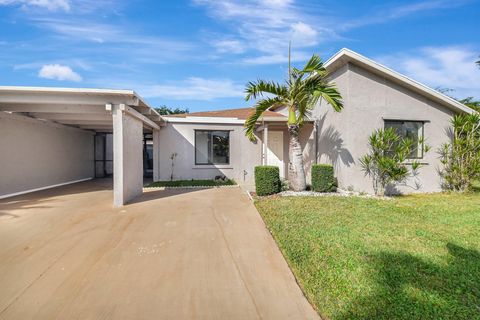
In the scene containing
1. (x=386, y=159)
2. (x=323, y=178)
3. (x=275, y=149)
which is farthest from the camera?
(x=275, y=149)

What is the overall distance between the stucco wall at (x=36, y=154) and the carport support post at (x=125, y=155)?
4.20 m

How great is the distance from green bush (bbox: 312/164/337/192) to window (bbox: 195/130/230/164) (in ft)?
16.9

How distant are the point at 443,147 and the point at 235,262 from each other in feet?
33.0

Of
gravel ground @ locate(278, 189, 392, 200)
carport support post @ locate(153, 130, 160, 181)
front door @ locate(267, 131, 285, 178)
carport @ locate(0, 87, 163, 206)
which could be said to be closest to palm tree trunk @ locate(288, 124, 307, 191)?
gravel ground @ locate(278, 189, 392, 200)

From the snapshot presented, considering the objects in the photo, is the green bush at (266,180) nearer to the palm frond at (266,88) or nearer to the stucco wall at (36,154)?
the palm frond at (266,88)

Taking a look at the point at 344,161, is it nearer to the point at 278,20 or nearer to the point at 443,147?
the point at 443,147

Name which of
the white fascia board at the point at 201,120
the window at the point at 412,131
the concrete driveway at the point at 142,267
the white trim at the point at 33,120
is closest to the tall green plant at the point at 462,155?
the window at the point at 412,131

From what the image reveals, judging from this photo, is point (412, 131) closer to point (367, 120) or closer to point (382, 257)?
point (367, 120)

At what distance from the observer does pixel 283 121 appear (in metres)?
10.4

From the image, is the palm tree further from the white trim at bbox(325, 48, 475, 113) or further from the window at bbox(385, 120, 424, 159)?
the window at bbox(385, 120, 424, 159)

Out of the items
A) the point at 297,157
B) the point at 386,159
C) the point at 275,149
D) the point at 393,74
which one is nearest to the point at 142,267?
the point at 297,157

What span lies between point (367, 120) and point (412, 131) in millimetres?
2118

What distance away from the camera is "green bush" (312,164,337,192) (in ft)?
28.1

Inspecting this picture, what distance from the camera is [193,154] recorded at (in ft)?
40.2
